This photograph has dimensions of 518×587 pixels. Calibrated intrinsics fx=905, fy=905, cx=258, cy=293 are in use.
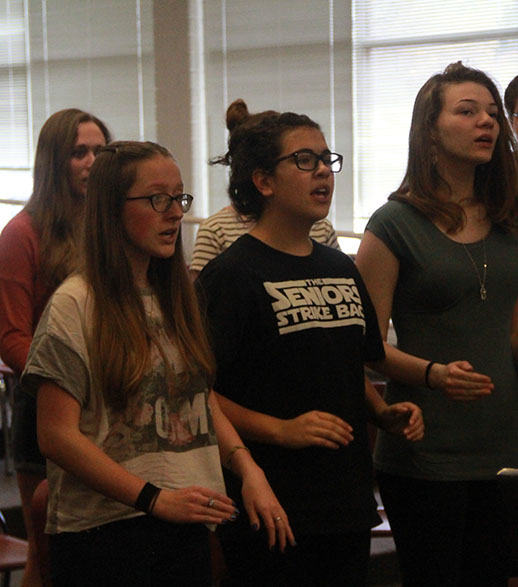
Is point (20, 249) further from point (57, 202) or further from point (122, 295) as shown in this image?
point (122, 295)

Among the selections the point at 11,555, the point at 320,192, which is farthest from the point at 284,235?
the point at 11,555

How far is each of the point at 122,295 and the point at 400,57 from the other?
3187 mm

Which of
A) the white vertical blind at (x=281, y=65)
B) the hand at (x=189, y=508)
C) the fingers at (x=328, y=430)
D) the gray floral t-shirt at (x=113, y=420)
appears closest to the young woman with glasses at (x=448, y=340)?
the fingers at (x=328, y=430)

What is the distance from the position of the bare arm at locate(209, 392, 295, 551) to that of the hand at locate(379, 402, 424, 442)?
1.13 feet

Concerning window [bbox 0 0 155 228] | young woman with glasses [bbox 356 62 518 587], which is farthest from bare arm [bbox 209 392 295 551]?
window [bbox 0 0 155 228]

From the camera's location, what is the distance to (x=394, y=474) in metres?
2.03

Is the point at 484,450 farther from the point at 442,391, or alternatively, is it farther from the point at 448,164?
the point at 448,164

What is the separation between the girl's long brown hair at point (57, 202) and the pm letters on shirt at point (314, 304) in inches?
30.7

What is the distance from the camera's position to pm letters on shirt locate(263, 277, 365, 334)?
178 cm

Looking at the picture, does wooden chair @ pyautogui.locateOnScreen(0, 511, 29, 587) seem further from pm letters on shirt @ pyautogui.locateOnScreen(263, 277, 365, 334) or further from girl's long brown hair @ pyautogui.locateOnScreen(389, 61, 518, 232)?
girl's long brown hair @ pyautogui.locateOnScreen(389, 61, 518, 232)

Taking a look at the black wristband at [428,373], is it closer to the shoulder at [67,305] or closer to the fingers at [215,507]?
the fingers at [215,507]

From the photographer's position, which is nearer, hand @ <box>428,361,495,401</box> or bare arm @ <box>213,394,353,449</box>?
bare arm @ <box>213,394,353,449</box>

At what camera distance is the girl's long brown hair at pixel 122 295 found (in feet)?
5.16

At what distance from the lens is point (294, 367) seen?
1.78 metres
